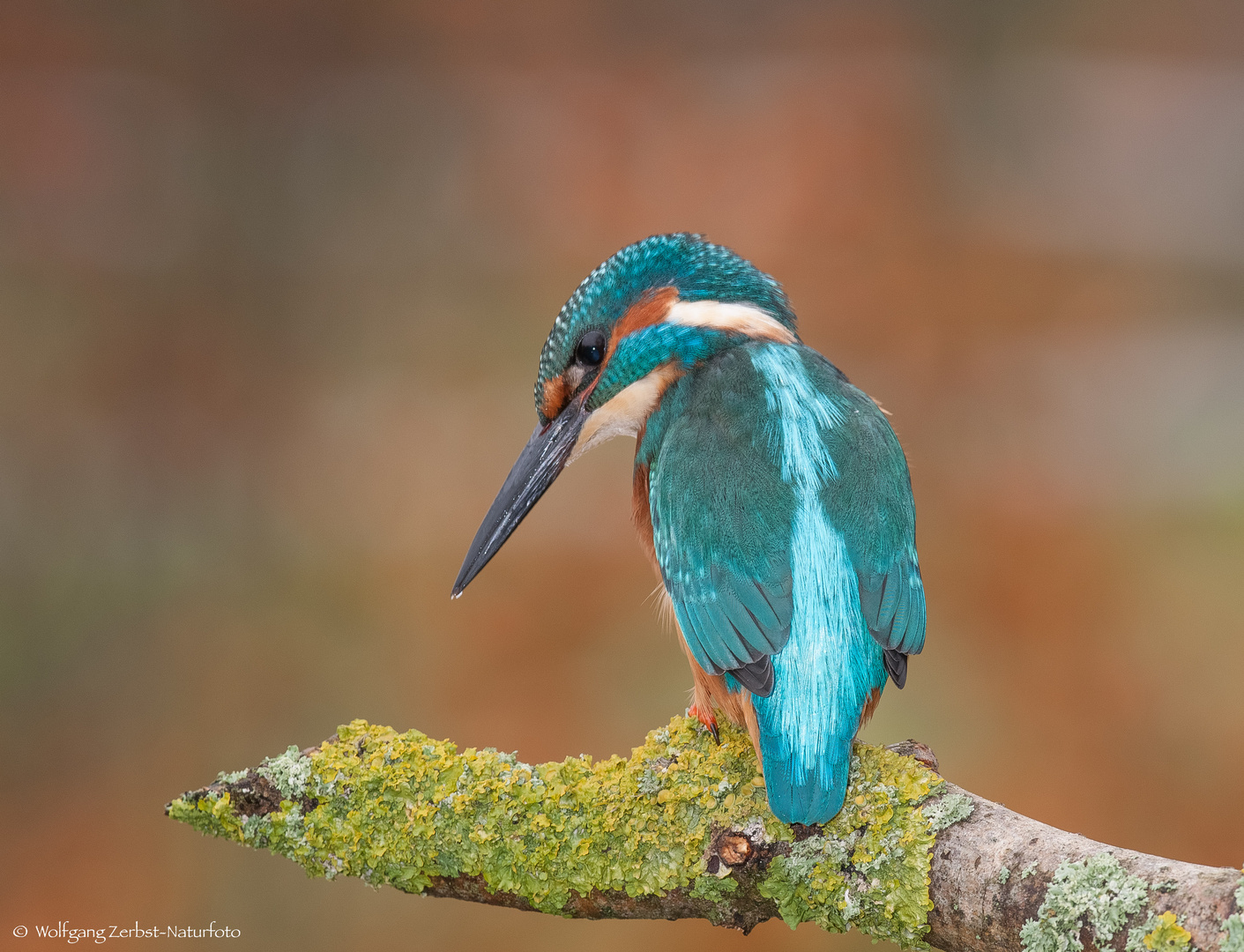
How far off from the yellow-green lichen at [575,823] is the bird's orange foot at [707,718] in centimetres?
5

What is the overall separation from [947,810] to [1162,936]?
0.82ft

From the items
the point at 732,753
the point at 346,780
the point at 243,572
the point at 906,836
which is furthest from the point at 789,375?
the point at 243,572

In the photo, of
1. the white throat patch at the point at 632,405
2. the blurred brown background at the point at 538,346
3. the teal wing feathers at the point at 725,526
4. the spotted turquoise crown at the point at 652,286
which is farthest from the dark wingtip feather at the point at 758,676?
the blurred brown background at the point at 538,346

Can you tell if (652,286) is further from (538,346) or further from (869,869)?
(538,346)

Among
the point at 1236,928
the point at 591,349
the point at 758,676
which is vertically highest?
the point at 591,349

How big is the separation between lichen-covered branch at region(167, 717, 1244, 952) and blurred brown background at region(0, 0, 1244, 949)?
2325mm

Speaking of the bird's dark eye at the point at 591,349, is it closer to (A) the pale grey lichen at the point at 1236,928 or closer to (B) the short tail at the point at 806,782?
(B) the short tail at the point at 806,782

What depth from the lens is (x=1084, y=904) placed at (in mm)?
1063

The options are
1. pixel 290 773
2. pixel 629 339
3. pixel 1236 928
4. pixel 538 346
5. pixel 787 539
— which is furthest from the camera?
pixel 538 346

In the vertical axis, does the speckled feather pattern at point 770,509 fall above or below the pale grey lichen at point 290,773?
above

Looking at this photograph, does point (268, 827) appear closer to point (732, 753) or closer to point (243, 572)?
point (732, 753)

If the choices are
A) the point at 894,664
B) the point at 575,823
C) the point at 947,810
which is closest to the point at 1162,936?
the point at 947,810

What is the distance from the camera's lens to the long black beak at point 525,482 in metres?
1.75

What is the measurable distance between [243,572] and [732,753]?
9.27ft
